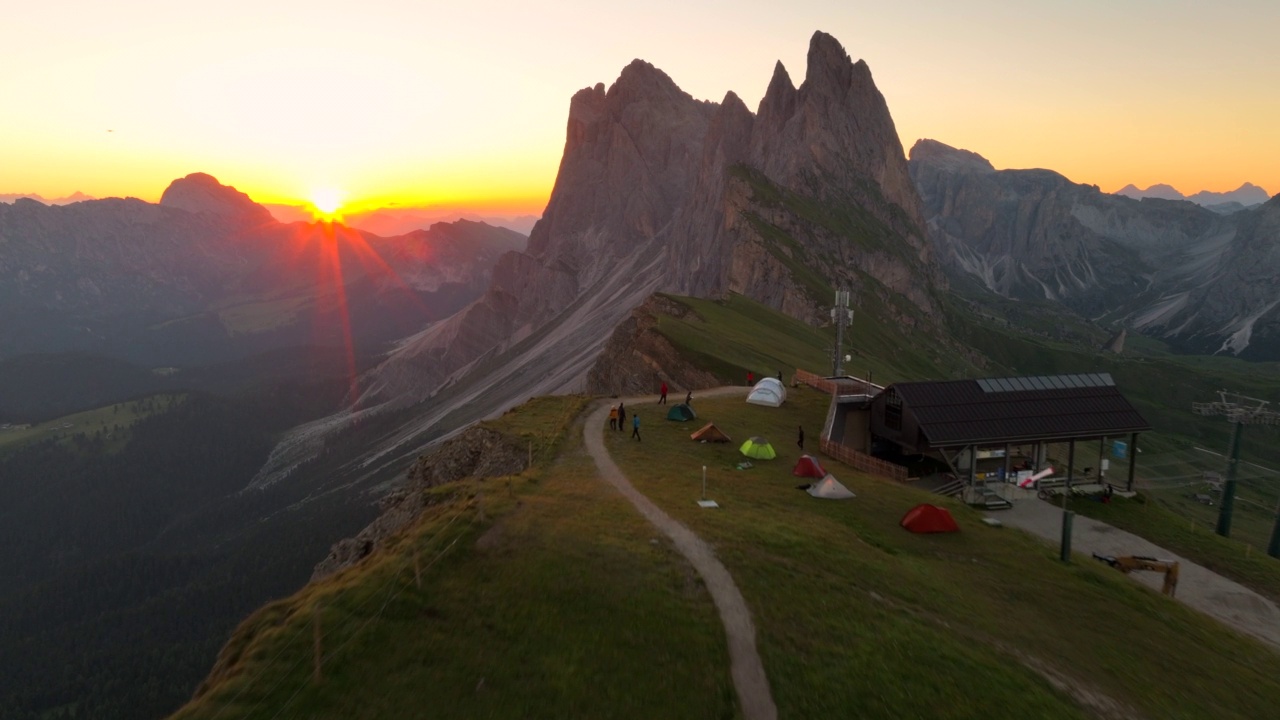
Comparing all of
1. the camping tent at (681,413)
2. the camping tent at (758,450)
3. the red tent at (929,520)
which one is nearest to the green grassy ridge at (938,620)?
the red tent at (929,520)

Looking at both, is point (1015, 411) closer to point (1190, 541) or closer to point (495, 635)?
point (1190, 541)

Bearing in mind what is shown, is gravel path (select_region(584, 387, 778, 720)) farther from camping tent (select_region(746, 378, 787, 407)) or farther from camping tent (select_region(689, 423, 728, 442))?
camping tent (select_region(746, 378, 787, 407))

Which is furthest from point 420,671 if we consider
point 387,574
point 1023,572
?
point 1023,572

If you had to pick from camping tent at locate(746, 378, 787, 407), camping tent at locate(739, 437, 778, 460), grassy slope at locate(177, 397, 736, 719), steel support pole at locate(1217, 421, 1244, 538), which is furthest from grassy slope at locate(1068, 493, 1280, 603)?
grassy slope at locate(177, 397, 736, 719)

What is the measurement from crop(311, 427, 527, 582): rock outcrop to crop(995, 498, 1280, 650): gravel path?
35738 mm

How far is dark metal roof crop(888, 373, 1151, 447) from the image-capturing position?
4634 cm

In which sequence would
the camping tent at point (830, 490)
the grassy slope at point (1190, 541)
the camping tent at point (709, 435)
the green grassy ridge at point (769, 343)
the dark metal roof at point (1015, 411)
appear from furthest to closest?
the green grassy ridge at point (769, 343) → the camping tent at point (709, 435) → the dark metal roof at point (1015, 411) → the grassy slope at point (1190, 541) → the camping tent at point (830, 490)

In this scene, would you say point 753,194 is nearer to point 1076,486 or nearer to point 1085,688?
point 1076,486

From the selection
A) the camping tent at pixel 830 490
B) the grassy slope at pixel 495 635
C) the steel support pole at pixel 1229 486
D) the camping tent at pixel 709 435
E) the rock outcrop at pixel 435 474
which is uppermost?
the grassy slope at pixel 495 635

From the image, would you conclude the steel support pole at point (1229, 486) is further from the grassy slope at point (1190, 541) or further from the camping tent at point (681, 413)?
the camping tent at point (681, 413)

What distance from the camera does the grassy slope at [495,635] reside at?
16.8 metres

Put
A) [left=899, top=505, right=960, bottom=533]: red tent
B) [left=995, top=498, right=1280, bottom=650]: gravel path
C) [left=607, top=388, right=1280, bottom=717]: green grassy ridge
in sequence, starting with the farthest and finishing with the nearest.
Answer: [left=899, top=505, right=960, bottom=533]: red tent < [left=995, top=498, right=1280, bottom=650]: gravel path < [left=607, top=388, right=1280, bottom=717]: green grassy ridge

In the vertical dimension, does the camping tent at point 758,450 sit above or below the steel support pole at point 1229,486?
above

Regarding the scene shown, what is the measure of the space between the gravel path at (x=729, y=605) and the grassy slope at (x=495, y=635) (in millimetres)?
461
